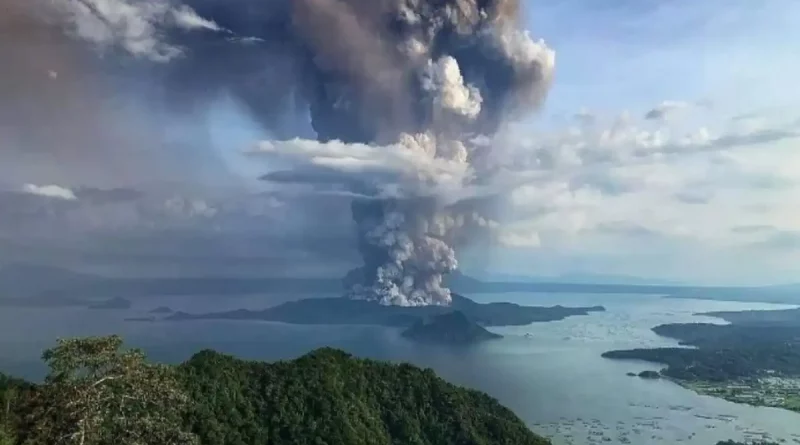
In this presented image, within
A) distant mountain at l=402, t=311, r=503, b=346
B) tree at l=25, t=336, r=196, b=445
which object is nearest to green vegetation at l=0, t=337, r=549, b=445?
tree at l=25, t=336, r=196, b=445

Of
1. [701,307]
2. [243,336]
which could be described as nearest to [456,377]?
[243,336]

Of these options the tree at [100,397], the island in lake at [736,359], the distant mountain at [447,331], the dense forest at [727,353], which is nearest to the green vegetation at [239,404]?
the tree at [100,397]

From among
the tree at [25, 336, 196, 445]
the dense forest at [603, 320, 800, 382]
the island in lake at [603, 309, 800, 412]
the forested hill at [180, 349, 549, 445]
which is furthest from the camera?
the dense forest at [603, 320, 800, 382]

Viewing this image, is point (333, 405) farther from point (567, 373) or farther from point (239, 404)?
point (567, 373)

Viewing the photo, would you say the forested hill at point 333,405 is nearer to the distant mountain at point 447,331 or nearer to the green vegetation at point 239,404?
the green vegetation at point 239,404

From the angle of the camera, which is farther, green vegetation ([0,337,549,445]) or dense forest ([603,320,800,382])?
dense forest ([603,320,800,382])

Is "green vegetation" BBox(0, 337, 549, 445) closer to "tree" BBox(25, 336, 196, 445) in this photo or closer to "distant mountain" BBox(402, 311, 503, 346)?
"tree" BBox(25, 336, 196, 445)

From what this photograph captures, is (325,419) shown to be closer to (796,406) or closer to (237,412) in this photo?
(237,412)
